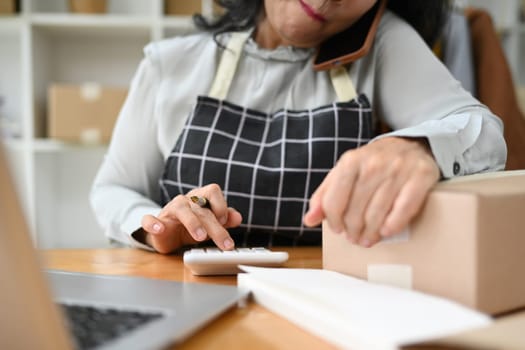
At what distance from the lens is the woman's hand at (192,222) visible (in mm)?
705

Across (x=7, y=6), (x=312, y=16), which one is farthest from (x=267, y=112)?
(x=7, y=6)

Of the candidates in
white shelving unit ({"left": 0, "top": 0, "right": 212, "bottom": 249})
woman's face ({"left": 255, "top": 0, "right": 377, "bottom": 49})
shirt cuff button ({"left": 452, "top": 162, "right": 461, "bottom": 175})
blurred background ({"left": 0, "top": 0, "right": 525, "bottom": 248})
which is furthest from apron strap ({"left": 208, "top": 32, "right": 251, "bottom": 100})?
white shelving unit ({"left": 0, "top": 0, "right": 212, "bottom": 249})

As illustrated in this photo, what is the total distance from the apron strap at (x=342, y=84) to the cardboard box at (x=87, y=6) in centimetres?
136

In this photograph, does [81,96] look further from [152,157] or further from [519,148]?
[519,148]

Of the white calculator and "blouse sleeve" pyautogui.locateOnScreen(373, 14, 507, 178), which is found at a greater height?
"blouse sleeve" pyautogui.locateOnScreen(373, 14, 507, 178)

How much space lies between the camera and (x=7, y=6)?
2.01 meters

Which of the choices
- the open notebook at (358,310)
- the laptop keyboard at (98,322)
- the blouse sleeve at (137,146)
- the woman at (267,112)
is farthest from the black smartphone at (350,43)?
the laptop keyboard at (98,322)

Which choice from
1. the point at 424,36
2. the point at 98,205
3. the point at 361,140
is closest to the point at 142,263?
the point at 98,205

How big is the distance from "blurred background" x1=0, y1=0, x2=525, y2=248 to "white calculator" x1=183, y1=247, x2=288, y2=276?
1312 millimetres

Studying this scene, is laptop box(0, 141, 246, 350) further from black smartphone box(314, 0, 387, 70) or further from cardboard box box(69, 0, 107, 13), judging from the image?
cardboard box box(69, 0, 107, 13)

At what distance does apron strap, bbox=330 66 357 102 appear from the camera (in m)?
0.99

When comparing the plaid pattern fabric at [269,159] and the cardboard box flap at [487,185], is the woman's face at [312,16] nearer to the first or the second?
the plaid pattern fabric at [269,159]

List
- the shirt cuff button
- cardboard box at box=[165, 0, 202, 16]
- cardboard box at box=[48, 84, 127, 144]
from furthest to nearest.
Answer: cardboard box at box=[165, 0, 202, 16] < cardboard box at box=[48, 84, 127, 144] < the shirt cuff button

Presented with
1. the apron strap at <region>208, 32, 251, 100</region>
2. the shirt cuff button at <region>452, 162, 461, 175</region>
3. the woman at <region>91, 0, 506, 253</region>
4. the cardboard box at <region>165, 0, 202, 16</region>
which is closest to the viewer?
the shirt cuff button at <region>452, 162, 461, 175</region>
